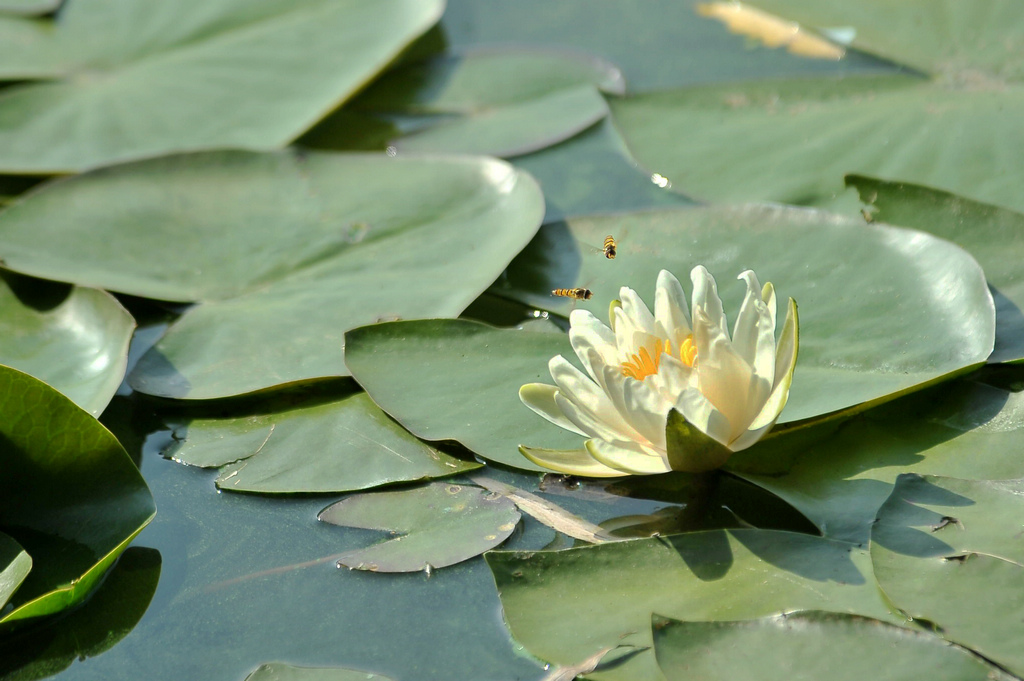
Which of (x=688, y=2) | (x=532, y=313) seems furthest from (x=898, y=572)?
(x=688, y=2)

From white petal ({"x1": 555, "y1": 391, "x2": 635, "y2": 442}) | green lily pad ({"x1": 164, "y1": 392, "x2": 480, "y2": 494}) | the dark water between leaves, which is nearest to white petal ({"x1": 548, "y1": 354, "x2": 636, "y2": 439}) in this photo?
white petal ({"x1": 555, "y1": 391, "x2": 635, "y2": 442})

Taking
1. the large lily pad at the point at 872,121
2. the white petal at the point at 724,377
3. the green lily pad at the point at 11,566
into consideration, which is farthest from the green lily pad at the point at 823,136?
the green lily pad at the point at 11,566

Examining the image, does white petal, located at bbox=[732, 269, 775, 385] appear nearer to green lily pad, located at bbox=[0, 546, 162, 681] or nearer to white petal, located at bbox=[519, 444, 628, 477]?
white petal, located at bbox=[519, 444, 628, 477]

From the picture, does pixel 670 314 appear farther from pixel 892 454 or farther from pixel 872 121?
pixel 872 121

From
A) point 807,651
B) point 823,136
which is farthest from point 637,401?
point 823,136

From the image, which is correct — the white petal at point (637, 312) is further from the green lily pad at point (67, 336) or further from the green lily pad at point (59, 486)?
the green lily pad at point (67, 336)

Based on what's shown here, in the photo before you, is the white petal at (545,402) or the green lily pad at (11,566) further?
the white petal at (545,402)
